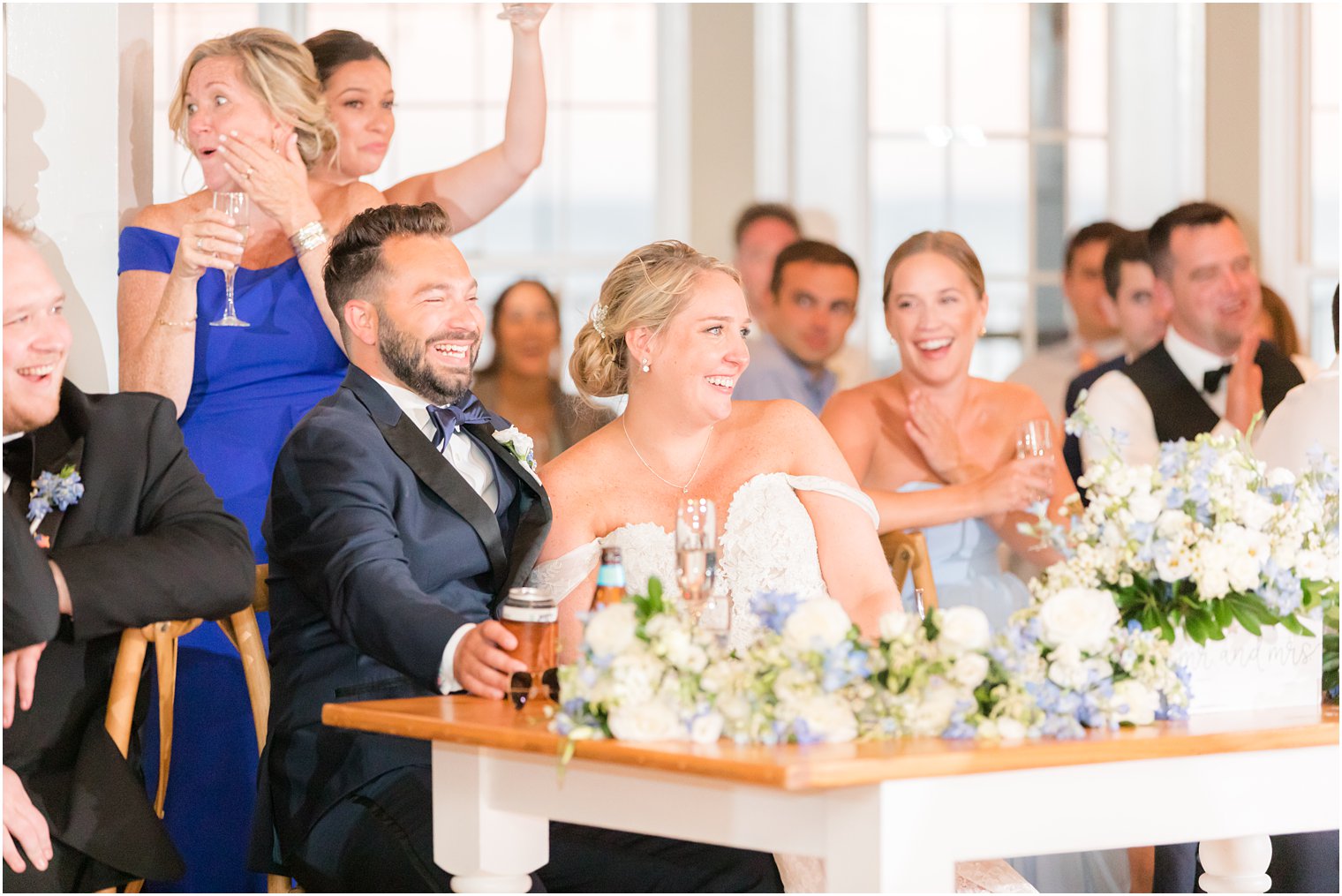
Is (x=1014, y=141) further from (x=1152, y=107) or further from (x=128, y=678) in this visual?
(x=128, y=678)

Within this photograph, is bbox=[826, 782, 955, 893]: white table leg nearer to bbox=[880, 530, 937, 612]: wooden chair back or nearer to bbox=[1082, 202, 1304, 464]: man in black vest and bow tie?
bbox=[880, 530, 937, 612]: wooden chair back

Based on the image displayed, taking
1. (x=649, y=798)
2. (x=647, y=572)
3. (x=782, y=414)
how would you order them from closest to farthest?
1. (x=649, y=798)
2. (x=647, y=572)
3. (x=782, y=414)

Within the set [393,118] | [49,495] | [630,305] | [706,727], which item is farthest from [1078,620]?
[393,118]

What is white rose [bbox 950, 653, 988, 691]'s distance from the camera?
1.78 m

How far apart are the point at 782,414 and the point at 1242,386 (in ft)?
7.13

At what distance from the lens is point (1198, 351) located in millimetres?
4582

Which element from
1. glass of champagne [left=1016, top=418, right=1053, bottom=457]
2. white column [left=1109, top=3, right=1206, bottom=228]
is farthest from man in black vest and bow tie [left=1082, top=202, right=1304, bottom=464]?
white column [left=1109, top=3, right=1206, bottom=228]

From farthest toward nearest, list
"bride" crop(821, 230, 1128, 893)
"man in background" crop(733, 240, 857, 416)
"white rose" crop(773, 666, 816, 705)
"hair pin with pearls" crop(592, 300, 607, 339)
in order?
"man in background" crop(733, 240, 857, 416) < "bride" crop(821, 230, 1128, 893) < "hair pin with pearls" crop(592, 300, 607, 339) < "white rose" crop(773, 666, 816, 705)

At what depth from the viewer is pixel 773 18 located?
6.76 metres

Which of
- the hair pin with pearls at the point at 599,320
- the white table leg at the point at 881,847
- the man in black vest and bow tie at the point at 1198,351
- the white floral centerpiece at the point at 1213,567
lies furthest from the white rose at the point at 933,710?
the man in black vest and bow tie at the point at 1198,351

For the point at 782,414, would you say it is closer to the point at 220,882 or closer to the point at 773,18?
the point at 220,882

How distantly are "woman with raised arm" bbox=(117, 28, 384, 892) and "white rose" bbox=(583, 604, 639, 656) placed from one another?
1.38 m

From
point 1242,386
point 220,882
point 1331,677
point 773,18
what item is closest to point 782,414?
point 1331,677

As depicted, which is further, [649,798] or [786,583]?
[786,583]
